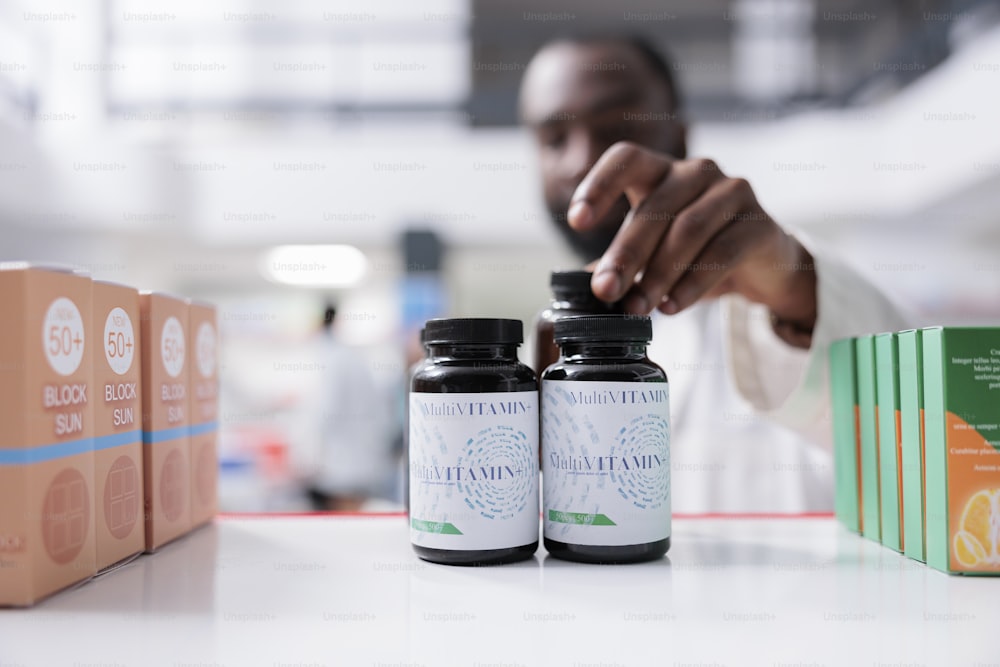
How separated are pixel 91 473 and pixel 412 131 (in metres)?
3.80

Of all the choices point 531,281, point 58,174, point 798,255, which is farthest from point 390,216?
point 798,255

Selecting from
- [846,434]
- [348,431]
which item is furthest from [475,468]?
[348,431]

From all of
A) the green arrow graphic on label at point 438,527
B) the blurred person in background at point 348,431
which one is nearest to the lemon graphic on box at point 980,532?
the green arrow graphic on label at point 438,527

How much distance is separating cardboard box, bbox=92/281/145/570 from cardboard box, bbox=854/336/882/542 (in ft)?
1.92

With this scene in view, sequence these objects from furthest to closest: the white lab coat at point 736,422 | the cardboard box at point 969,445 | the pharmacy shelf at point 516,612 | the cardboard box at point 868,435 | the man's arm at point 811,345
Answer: the white lab coat at point 736,422
the man's arm at point 811,345
the cardboard box at point 868,435
the cardboard box at point 969,445
the pharmacy shelf at point 516,612

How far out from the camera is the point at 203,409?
2.20 ft

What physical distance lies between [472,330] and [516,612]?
0.19m

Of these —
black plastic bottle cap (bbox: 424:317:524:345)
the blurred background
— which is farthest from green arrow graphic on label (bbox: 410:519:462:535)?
the blurred background

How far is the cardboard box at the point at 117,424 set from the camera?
1.65ft

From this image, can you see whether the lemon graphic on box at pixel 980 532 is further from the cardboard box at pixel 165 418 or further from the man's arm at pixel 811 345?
the cardboard box at pixel 165 418

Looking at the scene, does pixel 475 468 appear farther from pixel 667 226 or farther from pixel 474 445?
pixel 667 226

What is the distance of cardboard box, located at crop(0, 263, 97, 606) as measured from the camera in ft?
1.39

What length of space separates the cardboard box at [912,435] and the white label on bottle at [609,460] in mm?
177

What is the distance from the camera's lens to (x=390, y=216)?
4.06 meters
